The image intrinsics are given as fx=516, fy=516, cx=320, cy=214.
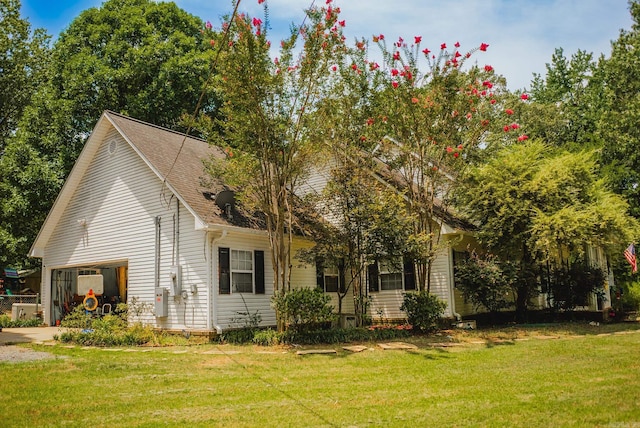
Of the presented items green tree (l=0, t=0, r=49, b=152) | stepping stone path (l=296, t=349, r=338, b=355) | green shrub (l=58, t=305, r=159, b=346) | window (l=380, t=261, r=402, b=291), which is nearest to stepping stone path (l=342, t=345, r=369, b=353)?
stepping stone path (l=296, t=349, r=338, b=355)

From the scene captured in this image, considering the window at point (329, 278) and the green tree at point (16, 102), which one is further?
the green tree at point (16, 102)

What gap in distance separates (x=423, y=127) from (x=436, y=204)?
12.9 ft

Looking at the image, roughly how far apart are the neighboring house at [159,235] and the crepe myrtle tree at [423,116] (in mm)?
4052

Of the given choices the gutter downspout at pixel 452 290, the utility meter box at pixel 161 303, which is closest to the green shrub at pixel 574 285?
the gutter downspout at pixel 452 290

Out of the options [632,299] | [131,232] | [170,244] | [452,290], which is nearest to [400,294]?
[452,290]

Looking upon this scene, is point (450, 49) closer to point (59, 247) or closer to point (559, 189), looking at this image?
point (559, 189)

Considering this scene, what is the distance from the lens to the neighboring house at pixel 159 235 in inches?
535

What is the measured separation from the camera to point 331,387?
7.22m

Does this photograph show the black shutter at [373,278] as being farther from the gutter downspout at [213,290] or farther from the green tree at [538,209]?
Result: the gutter downspout at [213,290]

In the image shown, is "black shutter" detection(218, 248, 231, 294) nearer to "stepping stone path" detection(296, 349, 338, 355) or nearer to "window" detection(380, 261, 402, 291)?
"stepping stone path" detection(296, 349, 338, 355)

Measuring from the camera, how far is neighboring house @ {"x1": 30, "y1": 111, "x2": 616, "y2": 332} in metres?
13.7

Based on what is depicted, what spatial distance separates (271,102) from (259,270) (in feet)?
16.3

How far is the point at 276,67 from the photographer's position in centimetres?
1208

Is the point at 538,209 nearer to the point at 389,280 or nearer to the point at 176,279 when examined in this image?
the point at 389,280
